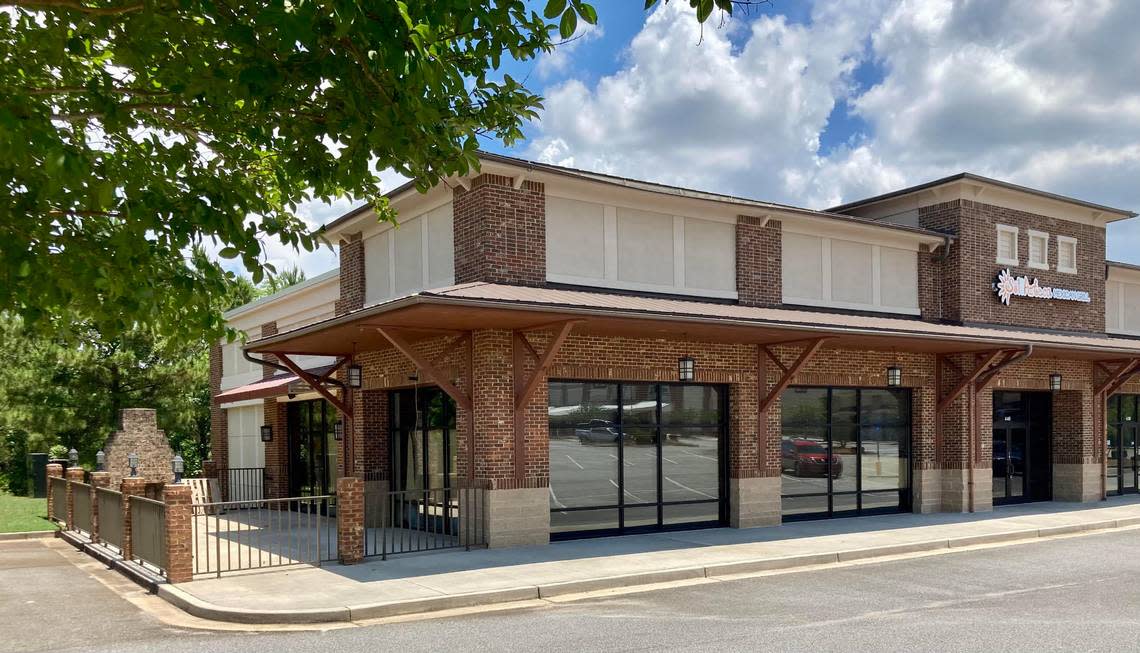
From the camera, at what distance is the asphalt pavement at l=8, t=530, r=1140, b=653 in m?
9.06

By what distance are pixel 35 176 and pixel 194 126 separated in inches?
67.8

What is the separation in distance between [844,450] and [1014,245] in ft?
23.5

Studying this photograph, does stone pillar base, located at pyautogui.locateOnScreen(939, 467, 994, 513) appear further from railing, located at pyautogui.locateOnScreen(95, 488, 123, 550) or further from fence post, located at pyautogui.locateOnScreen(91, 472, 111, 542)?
fence post, located at pyautogui.locateOnScreen(91, 472, 111, 542)

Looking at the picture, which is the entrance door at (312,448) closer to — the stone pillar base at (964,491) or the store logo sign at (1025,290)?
the stone pillar base at (964,491)

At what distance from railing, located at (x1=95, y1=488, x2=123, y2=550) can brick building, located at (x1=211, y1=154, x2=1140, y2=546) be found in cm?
342

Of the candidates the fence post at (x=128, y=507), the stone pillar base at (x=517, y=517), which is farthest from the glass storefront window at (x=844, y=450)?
the fence post at (x=128, y=507)

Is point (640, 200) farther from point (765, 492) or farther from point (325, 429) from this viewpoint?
point (325, 429)

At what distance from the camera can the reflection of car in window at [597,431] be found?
53.7 feet

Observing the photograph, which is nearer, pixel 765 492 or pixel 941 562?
pixel 941 562

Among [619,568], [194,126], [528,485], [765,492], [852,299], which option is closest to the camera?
[194,126]

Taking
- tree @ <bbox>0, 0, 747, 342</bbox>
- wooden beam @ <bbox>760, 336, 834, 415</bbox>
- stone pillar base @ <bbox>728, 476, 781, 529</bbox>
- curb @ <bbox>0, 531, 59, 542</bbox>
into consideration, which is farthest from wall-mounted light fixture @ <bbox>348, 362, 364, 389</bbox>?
tree @ <bbox>0, 0, 747, 342</bbox>

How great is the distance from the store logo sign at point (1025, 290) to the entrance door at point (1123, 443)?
12.6 ft

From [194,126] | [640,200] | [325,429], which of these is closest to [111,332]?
[194,126]

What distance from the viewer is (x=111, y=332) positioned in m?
8.16
